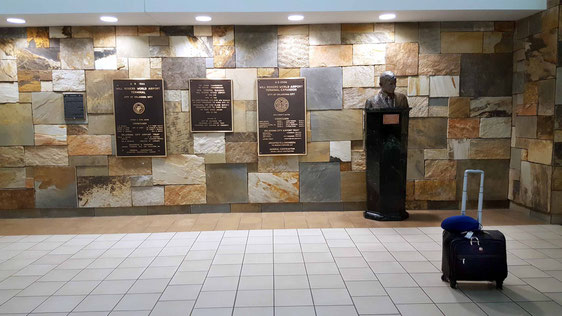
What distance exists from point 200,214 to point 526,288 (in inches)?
162

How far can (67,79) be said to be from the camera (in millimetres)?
5508

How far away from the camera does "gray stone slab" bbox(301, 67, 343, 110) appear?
5598 mm

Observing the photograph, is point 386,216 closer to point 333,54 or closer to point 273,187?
point 273,187

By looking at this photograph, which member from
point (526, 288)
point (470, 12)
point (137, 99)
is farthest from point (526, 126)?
point (137, 99)

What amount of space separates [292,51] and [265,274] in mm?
3347

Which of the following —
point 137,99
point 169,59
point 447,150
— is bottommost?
point 447,150

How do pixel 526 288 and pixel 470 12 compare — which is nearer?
pixel 526 288

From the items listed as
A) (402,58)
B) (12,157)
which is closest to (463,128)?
(402,58)

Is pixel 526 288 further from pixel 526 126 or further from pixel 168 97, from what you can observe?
pixel 168 97

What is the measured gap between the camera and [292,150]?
5.68 meters

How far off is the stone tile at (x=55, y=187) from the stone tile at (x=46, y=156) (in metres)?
0.09

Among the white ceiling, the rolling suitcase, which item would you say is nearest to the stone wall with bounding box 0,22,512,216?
the white ceiling

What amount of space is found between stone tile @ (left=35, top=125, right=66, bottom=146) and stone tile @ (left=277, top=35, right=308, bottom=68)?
130 inches

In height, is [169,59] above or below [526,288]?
above
